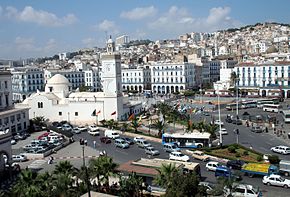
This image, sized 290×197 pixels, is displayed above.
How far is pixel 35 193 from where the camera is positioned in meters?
19.7

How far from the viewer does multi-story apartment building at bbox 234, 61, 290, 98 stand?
2891 inches

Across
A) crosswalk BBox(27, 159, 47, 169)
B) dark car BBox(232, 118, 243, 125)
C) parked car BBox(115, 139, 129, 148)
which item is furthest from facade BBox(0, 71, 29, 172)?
dark car BBox(232, 118, 243, 125)

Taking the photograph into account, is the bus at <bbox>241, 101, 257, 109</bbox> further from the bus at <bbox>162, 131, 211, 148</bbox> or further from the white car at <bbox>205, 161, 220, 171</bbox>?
the white car at <bbox>205, 161, 220, 171</bbox>

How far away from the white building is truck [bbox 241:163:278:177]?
3005 cm

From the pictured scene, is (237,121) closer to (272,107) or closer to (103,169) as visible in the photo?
(272,107)

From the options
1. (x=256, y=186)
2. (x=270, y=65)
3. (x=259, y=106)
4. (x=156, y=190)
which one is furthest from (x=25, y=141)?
(x=270, y=65)

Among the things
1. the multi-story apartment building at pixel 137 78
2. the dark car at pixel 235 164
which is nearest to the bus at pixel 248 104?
the multi-story apartment building at pixel 137 78

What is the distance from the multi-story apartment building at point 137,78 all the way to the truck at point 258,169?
70807mm

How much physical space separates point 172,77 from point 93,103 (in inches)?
1523

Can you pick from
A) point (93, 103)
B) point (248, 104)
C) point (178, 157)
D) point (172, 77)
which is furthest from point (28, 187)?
point (172, 77)

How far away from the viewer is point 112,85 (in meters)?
56.6

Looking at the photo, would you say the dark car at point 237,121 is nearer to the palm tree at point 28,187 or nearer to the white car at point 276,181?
the white car at point 276,181

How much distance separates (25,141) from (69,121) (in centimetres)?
1282

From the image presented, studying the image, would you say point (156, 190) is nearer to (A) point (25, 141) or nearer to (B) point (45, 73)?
(A) point (25, 141)
